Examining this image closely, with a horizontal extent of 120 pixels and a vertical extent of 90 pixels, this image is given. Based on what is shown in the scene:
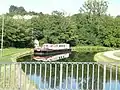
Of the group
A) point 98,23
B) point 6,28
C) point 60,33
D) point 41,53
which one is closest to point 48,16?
point 60,33

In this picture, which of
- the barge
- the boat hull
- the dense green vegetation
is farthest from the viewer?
the dense green vegetation

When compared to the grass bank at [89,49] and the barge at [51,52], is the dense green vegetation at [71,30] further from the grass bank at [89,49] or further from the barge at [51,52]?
the barge at [51,52]

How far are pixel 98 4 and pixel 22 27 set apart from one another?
2464 centimetres

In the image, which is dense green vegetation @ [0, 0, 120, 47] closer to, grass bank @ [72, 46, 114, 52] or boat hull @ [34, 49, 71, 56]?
grass bank @ [72, 46, 114, 52]

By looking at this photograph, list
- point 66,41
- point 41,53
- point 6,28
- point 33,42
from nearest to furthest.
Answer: point 41,53, point 6,28, point 33,42, point 66,41

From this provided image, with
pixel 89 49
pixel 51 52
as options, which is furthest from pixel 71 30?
pixel 51 52

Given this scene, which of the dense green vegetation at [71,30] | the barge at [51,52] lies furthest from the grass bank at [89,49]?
the barge at [51,52]

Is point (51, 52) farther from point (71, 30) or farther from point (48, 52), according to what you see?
point (71, 30)

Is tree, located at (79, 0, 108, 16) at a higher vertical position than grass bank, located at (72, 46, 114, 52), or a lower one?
higher

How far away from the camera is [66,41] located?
185 ft

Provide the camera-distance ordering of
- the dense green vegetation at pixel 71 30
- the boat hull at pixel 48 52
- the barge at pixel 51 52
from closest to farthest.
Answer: the barge at pixel 51 52, the boat hull at pixel 48 52, the dense green vegetation at pixel 71 30

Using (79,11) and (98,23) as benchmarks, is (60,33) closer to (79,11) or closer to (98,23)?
(98,23)

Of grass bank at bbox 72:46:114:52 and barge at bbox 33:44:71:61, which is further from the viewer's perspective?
grass bank at bbox 72:46:114:52

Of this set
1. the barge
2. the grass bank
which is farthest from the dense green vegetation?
the barge
